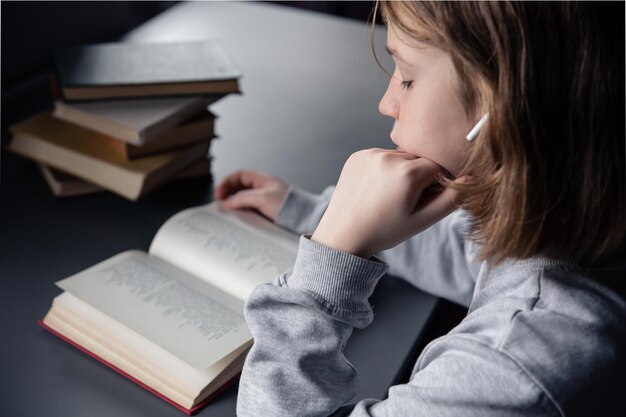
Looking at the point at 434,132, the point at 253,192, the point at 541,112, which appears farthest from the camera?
the point at 253,192

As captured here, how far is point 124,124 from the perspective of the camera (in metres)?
1.11

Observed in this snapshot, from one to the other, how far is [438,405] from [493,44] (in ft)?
1.01

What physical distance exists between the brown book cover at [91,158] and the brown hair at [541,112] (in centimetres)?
54

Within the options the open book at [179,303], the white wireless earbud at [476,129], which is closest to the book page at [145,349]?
the open book at [179,303]

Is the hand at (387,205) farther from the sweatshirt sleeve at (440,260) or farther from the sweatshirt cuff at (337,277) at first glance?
the sweatshirt sleeve at (440,260)

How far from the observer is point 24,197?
115 centimetres

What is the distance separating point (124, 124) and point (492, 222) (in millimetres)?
599

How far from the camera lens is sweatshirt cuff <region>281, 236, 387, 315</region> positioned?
0.77m

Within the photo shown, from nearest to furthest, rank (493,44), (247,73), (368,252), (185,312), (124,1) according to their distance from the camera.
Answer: (493,44)
(368,252)
(185,312)
(247,73)
(124,1)

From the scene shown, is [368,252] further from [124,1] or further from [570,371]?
[124,1]

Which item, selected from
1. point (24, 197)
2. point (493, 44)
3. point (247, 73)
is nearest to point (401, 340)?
point (493, 44)

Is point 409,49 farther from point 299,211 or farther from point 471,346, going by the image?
point 299,211

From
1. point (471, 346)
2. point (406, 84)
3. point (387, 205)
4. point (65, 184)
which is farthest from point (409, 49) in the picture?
point (65, 184)

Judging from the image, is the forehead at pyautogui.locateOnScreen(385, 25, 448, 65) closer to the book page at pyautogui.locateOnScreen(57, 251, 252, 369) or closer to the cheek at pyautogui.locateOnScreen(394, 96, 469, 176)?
the cheek at pyautogui.locateOnScreen(394, 96, 469, 176)
